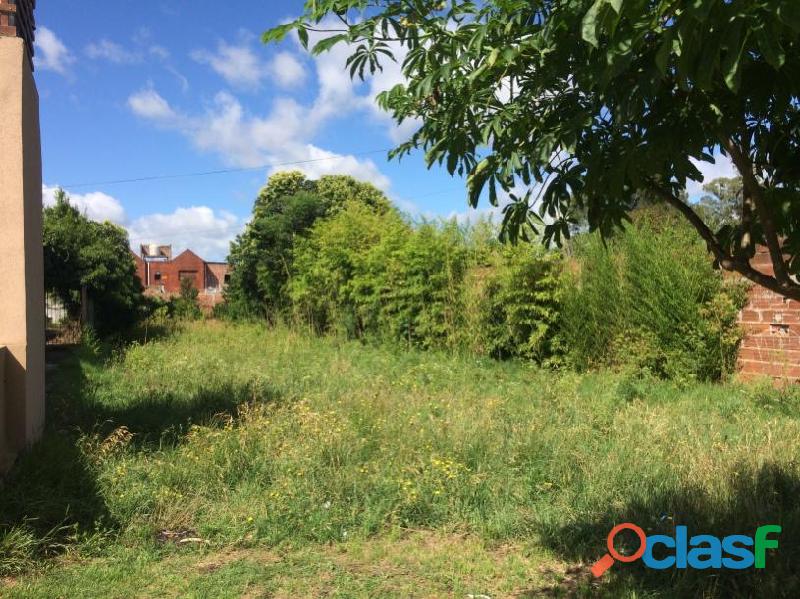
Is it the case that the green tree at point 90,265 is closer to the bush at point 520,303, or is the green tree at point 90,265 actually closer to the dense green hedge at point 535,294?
the dense green hedge at point 535,294

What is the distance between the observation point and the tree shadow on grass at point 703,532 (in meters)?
2.88

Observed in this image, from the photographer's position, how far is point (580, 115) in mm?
1953

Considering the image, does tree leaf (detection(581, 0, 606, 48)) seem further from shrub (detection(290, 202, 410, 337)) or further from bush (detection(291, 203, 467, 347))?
shrub (detection(290, 202, 410, 337))

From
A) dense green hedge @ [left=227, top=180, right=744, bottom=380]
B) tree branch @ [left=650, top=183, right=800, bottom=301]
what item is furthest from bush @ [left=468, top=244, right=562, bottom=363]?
tree branch @ [left=650, top=183, right=800, bottom=301]

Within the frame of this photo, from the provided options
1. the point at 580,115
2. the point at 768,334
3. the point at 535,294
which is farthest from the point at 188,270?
the point at 580,115

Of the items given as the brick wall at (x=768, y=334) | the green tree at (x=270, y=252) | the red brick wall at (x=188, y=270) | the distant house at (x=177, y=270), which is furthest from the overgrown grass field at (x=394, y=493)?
the red brick wall at (x=188, y=270)

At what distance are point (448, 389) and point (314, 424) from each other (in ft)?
7.80

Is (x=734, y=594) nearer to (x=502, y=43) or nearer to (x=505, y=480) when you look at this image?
(x=505, y=480)

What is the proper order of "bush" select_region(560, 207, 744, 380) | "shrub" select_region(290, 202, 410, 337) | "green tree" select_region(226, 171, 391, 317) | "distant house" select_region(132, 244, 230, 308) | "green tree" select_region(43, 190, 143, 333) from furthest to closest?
1. "distant house" select_region(132, 244, 230, 308)
2. "green tree" select_region(226, 171, 391, 317)
3. "green tree" select_region(43, 190, 143, 333)
4. "shrub" select_region(290, 202, 410, 337)
5. "bush" select_region(560, 207, 744, 380)

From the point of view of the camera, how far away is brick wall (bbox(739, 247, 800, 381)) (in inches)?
256

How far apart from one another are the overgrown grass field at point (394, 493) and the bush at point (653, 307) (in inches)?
27.5

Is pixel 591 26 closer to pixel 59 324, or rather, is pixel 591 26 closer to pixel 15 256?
pixel 15 256

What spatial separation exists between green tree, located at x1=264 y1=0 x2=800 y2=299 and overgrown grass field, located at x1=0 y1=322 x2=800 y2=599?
1818mm

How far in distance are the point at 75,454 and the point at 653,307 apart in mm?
6169
